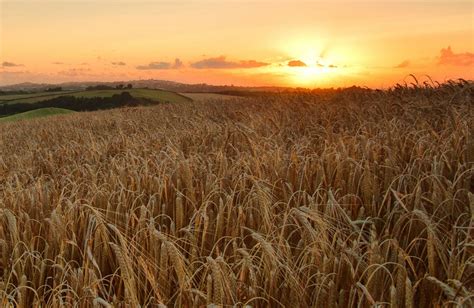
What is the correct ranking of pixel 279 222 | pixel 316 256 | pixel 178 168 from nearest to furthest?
pixel 316 256, pixel 279 222, pixel 178 168

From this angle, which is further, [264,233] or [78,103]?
[78,103]

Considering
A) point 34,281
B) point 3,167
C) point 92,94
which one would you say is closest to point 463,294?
point 34,281

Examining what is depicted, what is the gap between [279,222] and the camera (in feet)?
9.38

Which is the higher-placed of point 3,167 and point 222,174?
point 222,174

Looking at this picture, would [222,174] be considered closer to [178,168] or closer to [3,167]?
[178,168]

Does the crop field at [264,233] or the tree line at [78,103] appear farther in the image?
the tree line at [78,103]

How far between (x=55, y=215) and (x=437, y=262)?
2.21m

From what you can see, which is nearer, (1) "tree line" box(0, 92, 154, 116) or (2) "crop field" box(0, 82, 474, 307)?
(2) "crop field" box(0, 82, 474, 307)

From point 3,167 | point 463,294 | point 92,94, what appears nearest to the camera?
point 463,294

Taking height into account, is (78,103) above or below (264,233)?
below

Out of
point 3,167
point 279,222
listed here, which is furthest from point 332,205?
point 3,167

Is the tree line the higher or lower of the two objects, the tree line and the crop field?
the lower

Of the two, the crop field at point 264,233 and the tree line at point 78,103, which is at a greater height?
the crop field at point 264,233

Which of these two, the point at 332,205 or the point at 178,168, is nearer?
the point at 332,205
